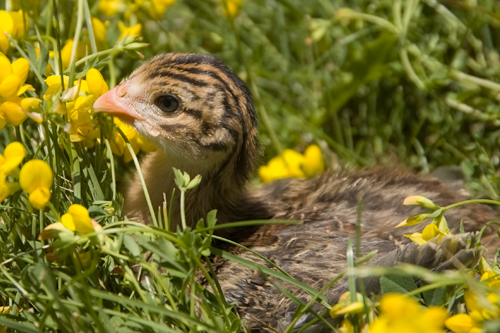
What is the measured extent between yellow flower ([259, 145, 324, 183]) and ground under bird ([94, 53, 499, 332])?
52 centimetres

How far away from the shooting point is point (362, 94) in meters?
4.00

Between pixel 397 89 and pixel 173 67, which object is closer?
pixel 173 67

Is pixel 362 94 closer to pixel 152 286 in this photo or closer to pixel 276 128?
pixel 276 128

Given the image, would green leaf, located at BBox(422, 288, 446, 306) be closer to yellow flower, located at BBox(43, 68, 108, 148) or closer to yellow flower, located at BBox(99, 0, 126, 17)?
yellow flower, located at BBox(43, 68, 108, 148)

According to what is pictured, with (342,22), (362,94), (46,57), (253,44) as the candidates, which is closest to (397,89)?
(362,94)

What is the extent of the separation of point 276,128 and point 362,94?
0.62 m

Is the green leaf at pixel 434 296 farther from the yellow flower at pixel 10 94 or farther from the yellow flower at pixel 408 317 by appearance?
the yellow flower at pixel 10 94

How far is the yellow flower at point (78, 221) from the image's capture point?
1732 millimetres

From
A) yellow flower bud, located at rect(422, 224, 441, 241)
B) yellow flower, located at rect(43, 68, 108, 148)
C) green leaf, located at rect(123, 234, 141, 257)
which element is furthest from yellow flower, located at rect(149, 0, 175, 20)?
yellow flower bud, located at rect(422, 224, 441, 241)

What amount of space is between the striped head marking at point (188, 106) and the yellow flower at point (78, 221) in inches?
29.0

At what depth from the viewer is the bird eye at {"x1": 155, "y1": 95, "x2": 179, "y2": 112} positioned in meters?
2.48

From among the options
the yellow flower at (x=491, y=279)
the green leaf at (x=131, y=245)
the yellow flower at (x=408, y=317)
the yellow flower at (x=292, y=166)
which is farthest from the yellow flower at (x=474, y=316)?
the yellow flower at (x=292, y=166)

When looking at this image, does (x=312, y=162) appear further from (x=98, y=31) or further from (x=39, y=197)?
(x=39, y=197)

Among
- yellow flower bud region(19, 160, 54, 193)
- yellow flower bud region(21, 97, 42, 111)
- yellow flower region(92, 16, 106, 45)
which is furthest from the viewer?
yellow flower region(92, 16, 106, 45)
